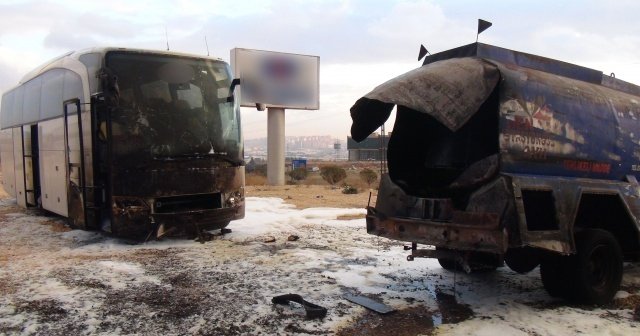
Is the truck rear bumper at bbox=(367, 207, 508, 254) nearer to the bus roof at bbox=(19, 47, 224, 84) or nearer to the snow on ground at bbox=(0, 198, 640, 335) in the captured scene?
the snow on ground at bbox=(0, 198, 640, 335)

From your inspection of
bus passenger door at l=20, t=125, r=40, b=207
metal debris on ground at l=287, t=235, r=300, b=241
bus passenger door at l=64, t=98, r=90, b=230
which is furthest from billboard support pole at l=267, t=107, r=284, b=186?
bus passenger door at l=64, t=98, r=90, b=230

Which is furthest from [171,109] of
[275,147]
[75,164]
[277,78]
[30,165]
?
[275,147]

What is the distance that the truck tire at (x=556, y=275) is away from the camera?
5.73 m

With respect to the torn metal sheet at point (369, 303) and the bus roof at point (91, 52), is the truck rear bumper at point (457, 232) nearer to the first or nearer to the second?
the torn metal sheet at point (369, 303)

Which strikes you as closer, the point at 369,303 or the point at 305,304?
the point at 305,304

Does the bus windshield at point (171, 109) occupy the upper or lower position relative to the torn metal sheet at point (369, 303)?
upper

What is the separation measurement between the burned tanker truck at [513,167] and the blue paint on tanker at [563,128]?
0.01 m

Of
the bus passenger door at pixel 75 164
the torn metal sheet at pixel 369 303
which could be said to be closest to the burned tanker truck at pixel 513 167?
the torn metal sheet at pixel 369 303

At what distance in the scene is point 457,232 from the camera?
17.6 feet

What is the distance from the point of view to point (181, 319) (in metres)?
5.39

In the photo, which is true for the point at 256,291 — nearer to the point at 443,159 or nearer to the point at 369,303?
the point at 369,303

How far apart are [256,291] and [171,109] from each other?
425 centimetres

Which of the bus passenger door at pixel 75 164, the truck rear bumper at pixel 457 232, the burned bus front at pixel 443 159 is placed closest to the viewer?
the truck rear bumper at pixel 457 232

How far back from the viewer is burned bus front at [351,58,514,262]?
530 cm
